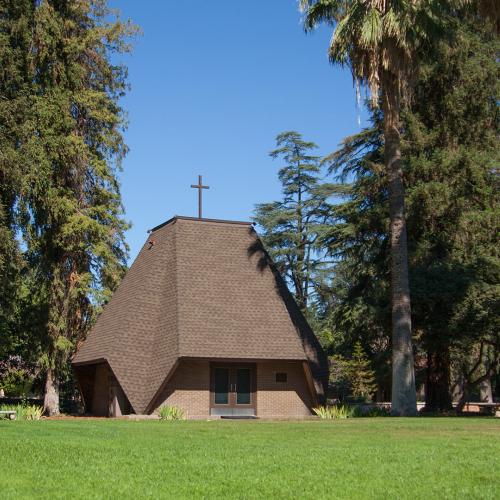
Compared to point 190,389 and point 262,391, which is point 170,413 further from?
point 262,391

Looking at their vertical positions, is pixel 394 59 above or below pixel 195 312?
above

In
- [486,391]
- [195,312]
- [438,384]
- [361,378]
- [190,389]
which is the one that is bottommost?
[486,391]

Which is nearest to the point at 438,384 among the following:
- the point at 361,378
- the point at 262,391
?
the point at 262,391

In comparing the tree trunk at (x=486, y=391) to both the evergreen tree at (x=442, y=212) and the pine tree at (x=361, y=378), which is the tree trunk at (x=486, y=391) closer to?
the pine tree at (x=361, y=378)

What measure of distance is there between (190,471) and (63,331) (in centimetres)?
2292

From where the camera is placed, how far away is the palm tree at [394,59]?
23078 mm

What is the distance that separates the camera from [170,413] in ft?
81.0

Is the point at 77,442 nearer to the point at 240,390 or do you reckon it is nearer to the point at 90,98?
the point at 240,390

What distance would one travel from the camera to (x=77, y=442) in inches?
536

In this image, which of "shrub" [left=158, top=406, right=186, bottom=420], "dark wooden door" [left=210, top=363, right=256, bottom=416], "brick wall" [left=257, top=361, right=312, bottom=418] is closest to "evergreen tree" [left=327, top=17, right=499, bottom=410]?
"brick wall" [left=257, top=361, right=312, bottom=418]

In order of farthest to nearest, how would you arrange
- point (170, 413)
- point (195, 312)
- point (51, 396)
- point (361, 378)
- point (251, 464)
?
point (361, 378)
point (51, 396)
point (195, 312)
point (170, 413)
point (251, 464)

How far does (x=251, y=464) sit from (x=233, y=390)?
55.3 feet

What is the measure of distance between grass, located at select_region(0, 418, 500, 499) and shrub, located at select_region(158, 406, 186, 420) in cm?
873

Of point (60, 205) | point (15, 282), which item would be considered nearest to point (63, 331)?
point (15, 282)
